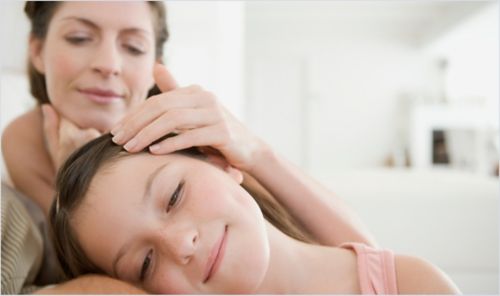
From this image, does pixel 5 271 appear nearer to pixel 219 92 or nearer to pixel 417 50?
pixel 219 92

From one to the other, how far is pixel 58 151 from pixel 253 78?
629mm

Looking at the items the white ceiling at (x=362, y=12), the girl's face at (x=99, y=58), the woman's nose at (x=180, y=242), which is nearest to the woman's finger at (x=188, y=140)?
the woman's nose at (x=180, y=242)

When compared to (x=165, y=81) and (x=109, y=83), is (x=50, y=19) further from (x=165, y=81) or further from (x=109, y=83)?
(x=165, y=81)

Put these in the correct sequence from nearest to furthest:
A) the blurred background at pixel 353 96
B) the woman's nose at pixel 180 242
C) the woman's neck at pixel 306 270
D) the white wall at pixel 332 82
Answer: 1. the woman's nose at pixel 180 242
2. the woman's neck at pixel 306 270
3. the blurred background at pixel 353 96
4. the white wall at pixel 332 82

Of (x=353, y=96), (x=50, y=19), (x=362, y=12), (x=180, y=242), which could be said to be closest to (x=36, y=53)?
(x=50, y=19)

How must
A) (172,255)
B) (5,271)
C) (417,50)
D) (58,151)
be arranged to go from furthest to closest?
1. (417,50)
2. (58,151)
3. (5,271)
4. (172,255)

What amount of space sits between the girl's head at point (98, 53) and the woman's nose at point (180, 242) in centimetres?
31

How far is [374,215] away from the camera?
1438 mm

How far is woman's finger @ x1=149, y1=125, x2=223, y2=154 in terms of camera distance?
591 millimetres

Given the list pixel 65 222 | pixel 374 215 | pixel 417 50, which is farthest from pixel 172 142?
A: pixel 417 50

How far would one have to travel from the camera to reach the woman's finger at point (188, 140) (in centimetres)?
59

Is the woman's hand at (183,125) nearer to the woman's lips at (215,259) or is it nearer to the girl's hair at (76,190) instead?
the girl's hair at (76,190)

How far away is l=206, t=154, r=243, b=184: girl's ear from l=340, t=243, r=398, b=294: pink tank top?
198 millimetres

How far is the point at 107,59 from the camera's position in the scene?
2.40 ft
